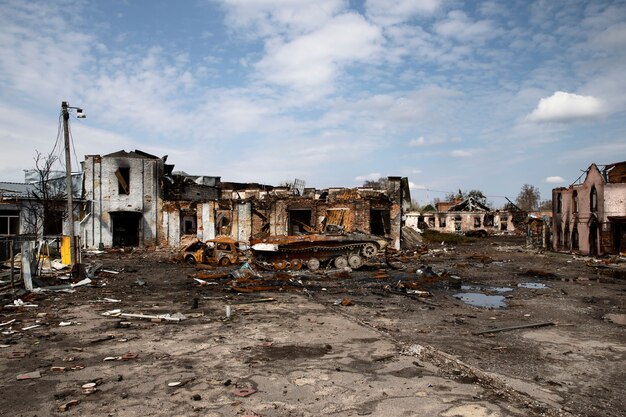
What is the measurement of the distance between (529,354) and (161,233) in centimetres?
2621

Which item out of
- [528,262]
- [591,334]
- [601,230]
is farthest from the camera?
[601,230]

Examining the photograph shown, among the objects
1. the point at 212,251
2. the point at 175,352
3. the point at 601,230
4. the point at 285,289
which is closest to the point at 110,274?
the point at 212,251

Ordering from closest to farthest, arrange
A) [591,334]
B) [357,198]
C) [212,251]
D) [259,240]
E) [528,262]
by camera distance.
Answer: [591,334] → [259,240] → [212,251] → [528,262] → [357,198]

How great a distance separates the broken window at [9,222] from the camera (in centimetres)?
2578

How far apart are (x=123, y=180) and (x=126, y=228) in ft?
11.0

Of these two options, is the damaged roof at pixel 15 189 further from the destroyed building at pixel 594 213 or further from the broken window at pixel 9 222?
the destroyed building at pixel 594 213

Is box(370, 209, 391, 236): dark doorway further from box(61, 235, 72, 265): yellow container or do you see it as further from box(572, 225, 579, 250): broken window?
box(61, 235, 72, 265): yellow container

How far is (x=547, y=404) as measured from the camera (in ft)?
15.0

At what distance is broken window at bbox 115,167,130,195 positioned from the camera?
2853cm

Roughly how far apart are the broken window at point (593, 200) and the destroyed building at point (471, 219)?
2530 centimetres

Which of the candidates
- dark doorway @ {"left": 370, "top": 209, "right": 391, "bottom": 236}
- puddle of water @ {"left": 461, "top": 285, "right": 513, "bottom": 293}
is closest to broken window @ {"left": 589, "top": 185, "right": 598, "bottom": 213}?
dark doorway @ {"left": 370, "top": 209, "right": 391, "bottom": 236}

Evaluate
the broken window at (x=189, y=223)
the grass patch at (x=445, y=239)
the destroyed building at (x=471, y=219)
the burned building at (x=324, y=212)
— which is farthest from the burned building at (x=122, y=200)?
the destroyed building at (x=471, y=219)

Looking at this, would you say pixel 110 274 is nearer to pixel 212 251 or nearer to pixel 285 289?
pixel 212 251

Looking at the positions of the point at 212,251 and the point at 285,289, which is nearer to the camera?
the point at 285,289
